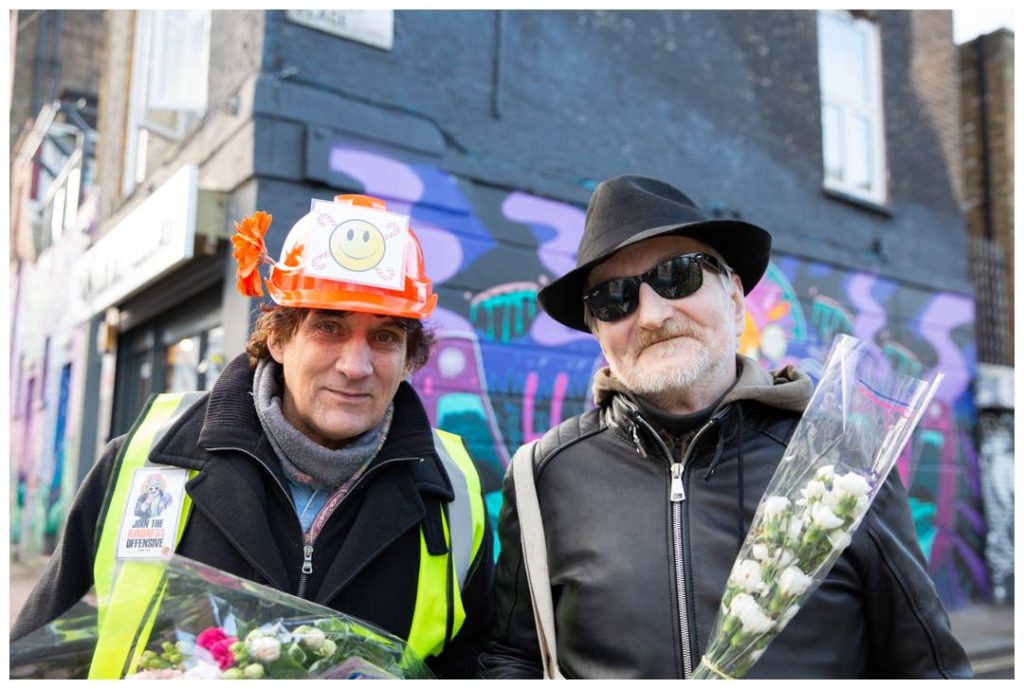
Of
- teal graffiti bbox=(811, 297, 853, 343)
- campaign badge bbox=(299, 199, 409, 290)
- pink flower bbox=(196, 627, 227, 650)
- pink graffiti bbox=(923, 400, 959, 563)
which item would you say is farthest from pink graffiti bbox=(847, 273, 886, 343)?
pink flower bbox=(196, 627, 227, 650)

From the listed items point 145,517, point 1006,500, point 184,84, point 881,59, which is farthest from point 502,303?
point 1006,500

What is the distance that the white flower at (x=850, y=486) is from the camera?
159 cm

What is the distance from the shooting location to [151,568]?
1536 mm

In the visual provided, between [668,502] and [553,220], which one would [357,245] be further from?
[553,220]

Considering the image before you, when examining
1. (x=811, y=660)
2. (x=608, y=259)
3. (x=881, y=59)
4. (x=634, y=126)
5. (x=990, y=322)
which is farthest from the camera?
(x=990, y=322)

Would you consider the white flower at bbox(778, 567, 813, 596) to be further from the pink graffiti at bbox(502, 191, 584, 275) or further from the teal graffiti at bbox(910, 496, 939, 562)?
the teal graffiti at bbox(910, 496, 939, 562)

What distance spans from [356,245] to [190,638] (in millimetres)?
1087

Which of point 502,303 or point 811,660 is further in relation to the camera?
point 502,303

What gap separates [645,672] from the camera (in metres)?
1.85

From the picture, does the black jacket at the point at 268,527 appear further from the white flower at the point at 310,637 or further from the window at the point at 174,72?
the window at the point at 174,72

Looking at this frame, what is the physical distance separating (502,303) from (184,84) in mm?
3016

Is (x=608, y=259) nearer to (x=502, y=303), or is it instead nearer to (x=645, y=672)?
(x=645, y=672)

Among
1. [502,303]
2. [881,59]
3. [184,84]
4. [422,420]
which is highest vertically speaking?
[881,59]

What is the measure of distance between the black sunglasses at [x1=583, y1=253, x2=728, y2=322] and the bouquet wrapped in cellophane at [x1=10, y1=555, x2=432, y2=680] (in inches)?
43.4
